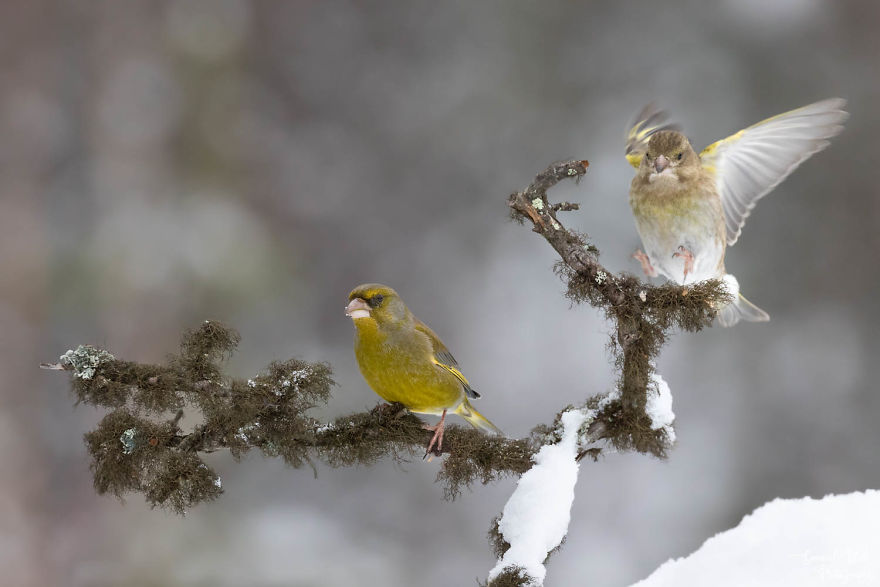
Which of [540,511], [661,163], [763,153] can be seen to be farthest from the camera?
[763,153]

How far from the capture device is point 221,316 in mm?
3045

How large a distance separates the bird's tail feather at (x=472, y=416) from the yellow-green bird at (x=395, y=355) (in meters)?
0.13

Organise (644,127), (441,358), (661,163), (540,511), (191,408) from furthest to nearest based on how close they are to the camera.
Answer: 1. (644,127)
2. (661,163)
3. (441,358)
4. (191,408)
5. (540,511)

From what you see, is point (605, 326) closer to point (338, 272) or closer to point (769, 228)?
point (338, 272)

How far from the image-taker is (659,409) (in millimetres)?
1540

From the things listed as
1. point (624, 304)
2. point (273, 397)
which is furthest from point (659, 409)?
point (273, 397)

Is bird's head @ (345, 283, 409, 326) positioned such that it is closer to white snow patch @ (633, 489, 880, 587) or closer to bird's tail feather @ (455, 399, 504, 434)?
bird's tail feather @ (455, 399, 504, 434)

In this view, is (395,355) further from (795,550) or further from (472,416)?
(795,550)

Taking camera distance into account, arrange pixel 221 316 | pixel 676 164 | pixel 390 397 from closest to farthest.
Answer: pixel 390 397 < pixel 676 164 < pixel 221 316

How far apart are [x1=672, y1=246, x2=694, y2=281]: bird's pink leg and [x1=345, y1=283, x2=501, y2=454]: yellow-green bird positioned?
0.57 metres

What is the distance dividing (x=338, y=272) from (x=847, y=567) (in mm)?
2082

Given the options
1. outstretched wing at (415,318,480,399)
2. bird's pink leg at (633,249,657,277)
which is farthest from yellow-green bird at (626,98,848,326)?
outstretched wing at (415,318,480,399)

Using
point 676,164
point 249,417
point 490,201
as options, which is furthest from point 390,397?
point 490,201

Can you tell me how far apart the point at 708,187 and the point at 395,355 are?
81 cm
